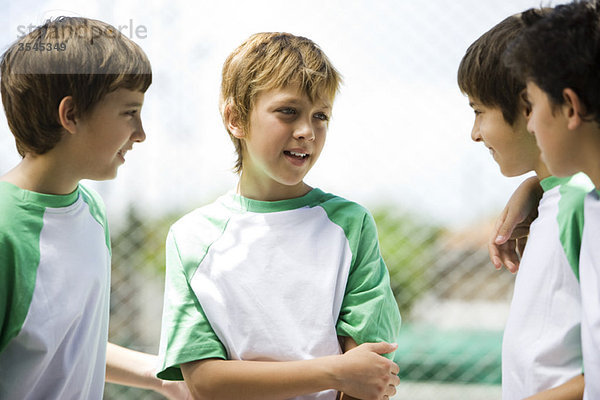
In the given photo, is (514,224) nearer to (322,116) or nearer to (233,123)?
(322,116)

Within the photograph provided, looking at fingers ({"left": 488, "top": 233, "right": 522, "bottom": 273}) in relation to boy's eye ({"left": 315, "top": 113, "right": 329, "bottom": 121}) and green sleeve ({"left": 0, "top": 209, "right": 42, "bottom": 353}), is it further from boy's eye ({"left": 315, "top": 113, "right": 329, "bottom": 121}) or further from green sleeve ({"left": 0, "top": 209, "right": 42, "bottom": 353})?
green sleeve ({"left": 0, "top": 209, "right": 42, "bottom": 353})

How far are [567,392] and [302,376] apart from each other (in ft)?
0.97

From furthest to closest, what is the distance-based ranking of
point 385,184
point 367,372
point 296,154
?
point 385,184 → point 296,154 → point 367,372

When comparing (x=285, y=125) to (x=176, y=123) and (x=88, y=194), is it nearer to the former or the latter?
(x=88, y=194)

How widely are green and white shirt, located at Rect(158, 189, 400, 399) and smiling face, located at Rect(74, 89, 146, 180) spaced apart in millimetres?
137

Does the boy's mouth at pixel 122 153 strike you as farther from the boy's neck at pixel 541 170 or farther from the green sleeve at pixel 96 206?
the boy's neck at pixel 541 170

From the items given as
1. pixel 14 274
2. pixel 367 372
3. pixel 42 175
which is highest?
pixel 42 175

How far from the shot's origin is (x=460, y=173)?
2.16m

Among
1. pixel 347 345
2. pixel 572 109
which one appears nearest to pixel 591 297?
pixel 572 109

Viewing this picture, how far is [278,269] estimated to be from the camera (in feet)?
2.92

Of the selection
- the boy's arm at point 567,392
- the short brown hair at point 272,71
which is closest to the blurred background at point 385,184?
the short brown hair at point 272,71

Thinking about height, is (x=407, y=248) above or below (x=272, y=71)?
below

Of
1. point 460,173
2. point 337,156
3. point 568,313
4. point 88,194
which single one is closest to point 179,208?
point 337,156

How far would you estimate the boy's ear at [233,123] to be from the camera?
93cm
